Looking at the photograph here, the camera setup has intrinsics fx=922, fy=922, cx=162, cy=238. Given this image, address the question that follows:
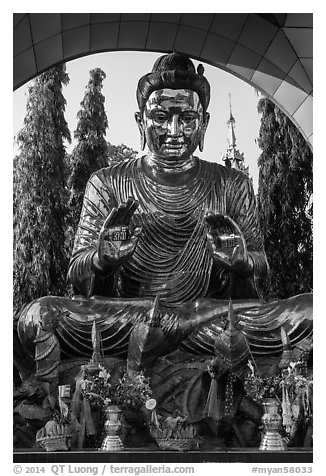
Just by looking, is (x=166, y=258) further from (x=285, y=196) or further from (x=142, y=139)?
(x=285, y=196)

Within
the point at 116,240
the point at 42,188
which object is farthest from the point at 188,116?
the point at 42,188

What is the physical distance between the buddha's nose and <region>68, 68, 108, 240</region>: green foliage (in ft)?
7.87

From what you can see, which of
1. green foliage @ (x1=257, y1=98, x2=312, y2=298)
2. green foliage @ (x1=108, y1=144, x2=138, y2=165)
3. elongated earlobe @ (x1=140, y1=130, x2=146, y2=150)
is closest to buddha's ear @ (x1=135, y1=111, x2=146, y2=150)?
elongated earlobe @ (x1=140, y1=130, x2=146, y2=150)

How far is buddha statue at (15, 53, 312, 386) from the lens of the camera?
21.3 ft

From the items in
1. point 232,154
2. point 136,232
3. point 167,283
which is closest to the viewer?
point 136,232

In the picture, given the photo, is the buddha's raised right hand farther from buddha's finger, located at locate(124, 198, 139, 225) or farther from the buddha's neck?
the buddha's neck

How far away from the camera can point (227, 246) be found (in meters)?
6.93

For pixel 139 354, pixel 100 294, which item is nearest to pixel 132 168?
pixel 100 294

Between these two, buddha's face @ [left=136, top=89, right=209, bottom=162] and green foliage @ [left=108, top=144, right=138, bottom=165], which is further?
green foliage @ [left=108, top=144, right=138, bottom=165]

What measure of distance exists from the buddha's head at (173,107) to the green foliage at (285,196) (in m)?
2.44

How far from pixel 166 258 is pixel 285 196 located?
302cm

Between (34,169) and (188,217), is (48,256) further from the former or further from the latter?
(188,217)

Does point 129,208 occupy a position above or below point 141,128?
below

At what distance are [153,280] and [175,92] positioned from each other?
61.1 inches
